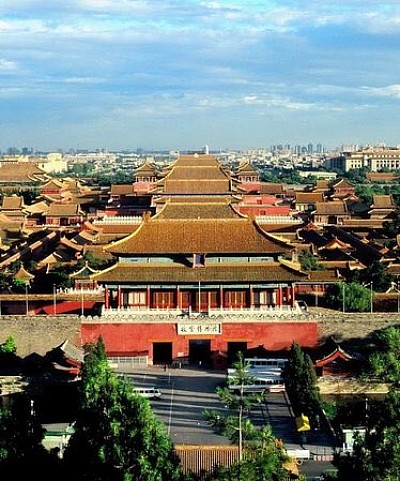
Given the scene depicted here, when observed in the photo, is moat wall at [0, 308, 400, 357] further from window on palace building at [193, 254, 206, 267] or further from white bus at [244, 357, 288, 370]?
window on palace building at [193, 254, 206, 267]

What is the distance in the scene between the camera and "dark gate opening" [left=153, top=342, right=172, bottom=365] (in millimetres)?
27469

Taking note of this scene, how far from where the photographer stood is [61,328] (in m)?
27.5

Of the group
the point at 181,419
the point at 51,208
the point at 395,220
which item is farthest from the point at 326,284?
the point at 51,208

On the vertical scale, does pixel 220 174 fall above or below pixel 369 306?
above

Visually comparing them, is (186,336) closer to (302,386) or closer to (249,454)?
A: (302,386)

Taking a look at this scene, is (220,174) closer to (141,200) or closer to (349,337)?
(141,200)

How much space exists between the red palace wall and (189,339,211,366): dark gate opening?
203mm

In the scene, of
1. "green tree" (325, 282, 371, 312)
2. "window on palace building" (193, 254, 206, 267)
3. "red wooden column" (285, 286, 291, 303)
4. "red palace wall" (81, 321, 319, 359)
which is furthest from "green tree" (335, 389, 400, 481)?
"green tree" (325, 282, 371, 312)

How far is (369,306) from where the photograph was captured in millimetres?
29859

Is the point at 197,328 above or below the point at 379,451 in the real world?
below

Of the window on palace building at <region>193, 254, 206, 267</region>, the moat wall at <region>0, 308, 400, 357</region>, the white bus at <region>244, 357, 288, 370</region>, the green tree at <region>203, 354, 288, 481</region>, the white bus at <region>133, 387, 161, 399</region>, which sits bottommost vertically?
the white bus at <region>133, 387, 161, 399</region>

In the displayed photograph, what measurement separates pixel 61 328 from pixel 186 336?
4.04 m

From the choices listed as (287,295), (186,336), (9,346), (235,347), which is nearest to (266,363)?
(235,347)

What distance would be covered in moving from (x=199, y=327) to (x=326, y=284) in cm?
792
